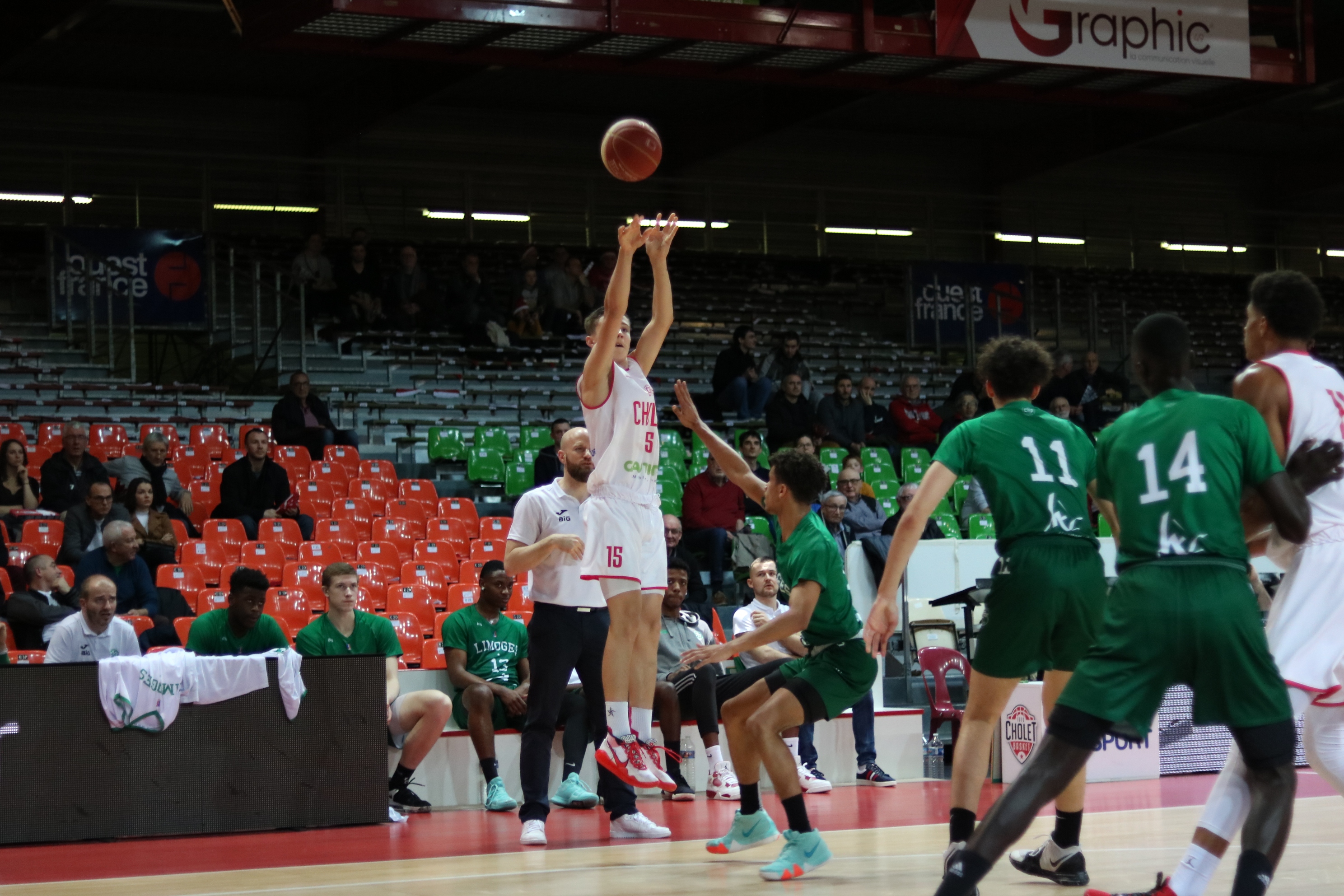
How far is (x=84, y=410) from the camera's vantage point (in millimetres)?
16594

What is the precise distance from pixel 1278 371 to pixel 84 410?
46.8 ft

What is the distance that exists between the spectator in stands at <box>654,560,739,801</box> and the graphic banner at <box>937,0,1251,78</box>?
10609mm

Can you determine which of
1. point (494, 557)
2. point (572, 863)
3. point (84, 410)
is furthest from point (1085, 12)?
point (572, 863)

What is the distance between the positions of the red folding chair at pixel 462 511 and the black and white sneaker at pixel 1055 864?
9.13 m

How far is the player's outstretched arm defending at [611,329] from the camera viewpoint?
6812 mm

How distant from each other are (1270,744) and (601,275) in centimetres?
1740

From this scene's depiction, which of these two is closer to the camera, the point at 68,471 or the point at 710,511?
the point at 68,471

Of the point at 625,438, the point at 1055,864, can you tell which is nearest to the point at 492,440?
the point at 625,438

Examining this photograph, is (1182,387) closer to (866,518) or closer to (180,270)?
(866,518)

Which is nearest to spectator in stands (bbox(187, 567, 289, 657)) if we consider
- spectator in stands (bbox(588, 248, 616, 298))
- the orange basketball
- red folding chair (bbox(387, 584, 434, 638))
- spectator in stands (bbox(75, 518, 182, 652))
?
spectator in stands (bbox(75, 518, 182, 652))

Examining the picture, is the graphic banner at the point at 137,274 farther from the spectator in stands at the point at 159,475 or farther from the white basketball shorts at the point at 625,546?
the white basketball shorts at the point at 625,546

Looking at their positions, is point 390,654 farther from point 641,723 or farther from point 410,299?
point 410,299

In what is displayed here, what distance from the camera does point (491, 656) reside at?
1022cm

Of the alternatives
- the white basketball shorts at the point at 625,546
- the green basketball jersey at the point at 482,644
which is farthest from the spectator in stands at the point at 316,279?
the white basketball shorts at the point at 625,546
